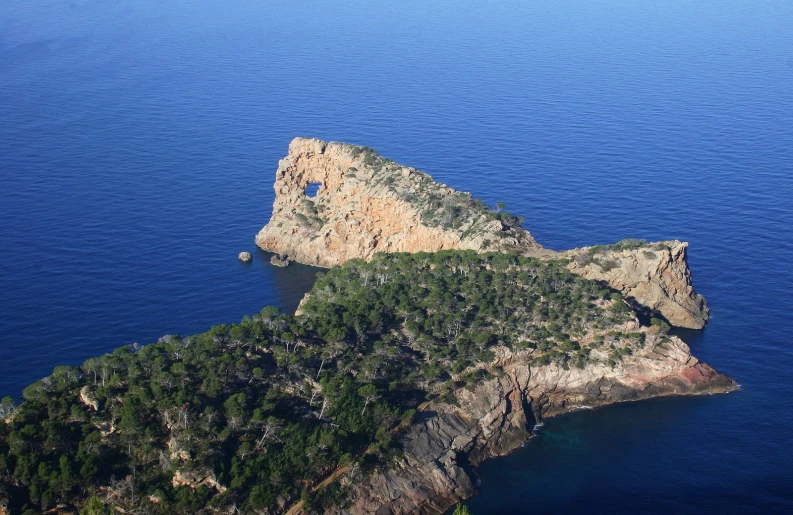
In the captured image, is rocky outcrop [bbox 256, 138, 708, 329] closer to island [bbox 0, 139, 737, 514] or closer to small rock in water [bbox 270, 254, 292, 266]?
island [bbox 0, 139, 737, 514]

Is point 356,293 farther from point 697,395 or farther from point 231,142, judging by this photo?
point 231,142

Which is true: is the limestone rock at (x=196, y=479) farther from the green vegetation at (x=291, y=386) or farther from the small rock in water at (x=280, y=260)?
the small rock in water at (x=280, y=260)

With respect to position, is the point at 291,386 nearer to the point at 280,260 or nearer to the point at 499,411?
the point at 499,411

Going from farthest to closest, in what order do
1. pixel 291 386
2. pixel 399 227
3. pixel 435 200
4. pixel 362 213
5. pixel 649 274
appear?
pixel 362 213 < pixel 399 227 < pixel 435 200 < pixel 649 274 < pixel 291 386

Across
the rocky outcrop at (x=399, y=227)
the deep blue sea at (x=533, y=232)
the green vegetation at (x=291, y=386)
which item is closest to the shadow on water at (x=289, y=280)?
the deep blue sea at (x=533, y=232)

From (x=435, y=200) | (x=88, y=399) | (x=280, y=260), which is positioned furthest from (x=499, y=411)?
(x=280, y=260)

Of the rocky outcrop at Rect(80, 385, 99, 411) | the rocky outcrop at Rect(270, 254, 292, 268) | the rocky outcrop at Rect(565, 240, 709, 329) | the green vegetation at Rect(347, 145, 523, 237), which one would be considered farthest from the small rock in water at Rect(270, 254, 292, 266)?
the rocky outcrop at Rect(80, 385, 99, 411)
